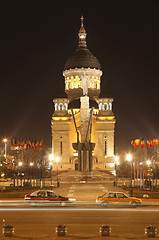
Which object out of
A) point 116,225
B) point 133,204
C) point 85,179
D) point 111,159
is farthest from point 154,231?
point 111,159

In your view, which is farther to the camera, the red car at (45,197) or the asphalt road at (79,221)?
the red car at (45,197)

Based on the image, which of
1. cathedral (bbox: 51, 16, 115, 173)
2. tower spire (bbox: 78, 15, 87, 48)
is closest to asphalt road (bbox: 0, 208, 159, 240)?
cathedral (bbox: 51, 16, 115, 173)

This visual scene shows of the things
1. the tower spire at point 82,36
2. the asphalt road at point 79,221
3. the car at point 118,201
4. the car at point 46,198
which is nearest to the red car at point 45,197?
the car at point 46,198

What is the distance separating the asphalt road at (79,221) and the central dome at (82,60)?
8583 centimetres

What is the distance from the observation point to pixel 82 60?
4432 inches

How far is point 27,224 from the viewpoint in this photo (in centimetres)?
2227

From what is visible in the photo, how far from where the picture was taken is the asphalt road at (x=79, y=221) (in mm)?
19391

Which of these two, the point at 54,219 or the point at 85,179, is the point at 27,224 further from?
the point at 85,179

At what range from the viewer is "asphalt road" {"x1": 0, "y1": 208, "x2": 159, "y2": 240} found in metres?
19.4

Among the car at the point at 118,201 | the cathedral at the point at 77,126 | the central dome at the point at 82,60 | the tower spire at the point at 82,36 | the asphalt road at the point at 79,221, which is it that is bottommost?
the asphalt road at the point at 79,221

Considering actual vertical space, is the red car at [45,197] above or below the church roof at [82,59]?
below

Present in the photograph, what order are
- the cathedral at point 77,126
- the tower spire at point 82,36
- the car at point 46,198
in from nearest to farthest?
the car at point 46,198 → the cathedral at point 77,126 → the tower spire at point 82,36

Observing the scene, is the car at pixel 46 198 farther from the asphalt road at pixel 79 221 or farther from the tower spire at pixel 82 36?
the tower spire at pixel 82 36

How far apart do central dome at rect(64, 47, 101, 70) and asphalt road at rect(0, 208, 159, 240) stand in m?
85.8
